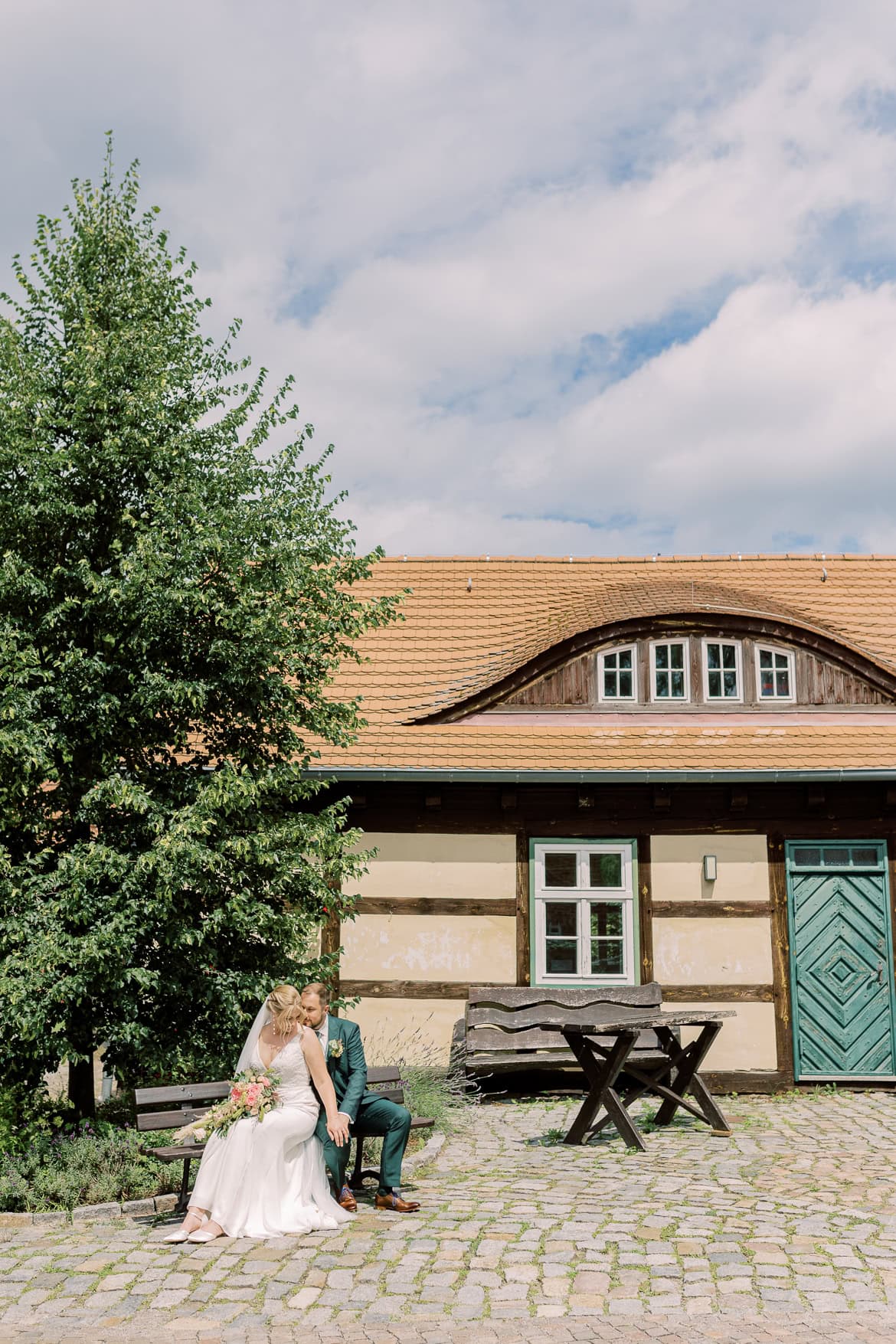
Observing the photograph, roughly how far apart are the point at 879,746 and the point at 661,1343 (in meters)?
7.96

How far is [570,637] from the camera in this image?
12031mm

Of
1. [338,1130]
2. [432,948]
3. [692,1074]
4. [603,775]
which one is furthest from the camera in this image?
[432,948]

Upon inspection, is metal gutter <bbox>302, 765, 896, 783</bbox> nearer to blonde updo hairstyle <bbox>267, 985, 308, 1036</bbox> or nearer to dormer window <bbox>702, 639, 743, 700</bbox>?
dormer window <bbox>702, 639, 743, 700</bbox>

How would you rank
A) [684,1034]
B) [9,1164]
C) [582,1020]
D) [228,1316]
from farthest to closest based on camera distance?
[684,1034] → [582,1020] → [9,1164] → [228,1316]

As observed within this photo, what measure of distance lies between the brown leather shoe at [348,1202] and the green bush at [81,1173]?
1.13 m

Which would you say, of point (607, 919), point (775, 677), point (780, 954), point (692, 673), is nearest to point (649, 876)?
point (607, 919)

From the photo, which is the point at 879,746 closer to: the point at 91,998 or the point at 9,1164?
the point at 91,998

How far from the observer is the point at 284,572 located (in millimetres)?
8000

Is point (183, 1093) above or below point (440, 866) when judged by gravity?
below

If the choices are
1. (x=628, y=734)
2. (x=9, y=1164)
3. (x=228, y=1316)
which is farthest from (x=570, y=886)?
(x=228, y=1316)

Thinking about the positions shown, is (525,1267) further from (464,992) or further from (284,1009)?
(464,992)

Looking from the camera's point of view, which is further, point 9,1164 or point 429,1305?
point 9,1164

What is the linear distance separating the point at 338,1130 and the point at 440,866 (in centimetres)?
483

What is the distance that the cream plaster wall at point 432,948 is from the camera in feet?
35.8
